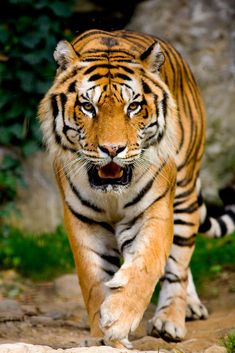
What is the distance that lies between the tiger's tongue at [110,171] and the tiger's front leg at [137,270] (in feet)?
1.19

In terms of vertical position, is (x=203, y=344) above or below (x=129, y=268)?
below

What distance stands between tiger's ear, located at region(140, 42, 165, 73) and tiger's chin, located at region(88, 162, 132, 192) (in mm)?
620

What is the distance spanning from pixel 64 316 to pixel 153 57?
85.6 inches

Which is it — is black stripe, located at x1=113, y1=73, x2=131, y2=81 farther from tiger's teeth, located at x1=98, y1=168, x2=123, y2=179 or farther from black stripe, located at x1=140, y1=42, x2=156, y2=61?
tiger's teeth, located at x1=98, y1=168, x2=123, y2=179

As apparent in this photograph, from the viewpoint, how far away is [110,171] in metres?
5.00

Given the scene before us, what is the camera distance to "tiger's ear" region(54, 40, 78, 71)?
5.20 metres

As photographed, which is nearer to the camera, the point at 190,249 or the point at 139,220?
the point at 139,220

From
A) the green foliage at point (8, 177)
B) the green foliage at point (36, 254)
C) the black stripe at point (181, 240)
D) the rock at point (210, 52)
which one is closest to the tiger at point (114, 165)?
the black stripe at point (181, 240)

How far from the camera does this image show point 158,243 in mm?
5211

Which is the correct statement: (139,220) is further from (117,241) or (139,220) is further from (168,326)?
(168,326)

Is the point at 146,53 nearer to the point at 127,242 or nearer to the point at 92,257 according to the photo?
the point at 127,242

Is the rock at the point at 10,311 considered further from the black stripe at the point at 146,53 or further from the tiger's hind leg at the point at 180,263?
the black stripe at the point at 146,53

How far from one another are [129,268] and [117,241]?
36cm

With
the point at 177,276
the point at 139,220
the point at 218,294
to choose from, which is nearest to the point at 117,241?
the point at 139,220
